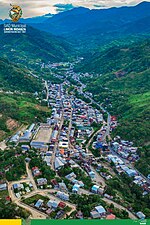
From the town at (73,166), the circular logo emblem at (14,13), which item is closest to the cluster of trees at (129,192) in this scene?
the town at (73,166)

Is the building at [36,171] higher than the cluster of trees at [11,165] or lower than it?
lower

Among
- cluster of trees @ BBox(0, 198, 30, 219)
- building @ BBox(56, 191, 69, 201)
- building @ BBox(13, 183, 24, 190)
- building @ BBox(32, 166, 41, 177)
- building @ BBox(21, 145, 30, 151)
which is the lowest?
building @ BBox(21, 145, 30, 151)

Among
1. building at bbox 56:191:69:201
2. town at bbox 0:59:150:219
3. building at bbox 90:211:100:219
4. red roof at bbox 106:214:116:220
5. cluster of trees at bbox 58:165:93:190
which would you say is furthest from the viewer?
cluster of trees at bbox 58:165:93:190

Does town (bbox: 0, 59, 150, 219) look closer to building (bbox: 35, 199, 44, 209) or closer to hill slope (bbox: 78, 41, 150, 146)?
building (bbox: 35, 199, 44, 209)

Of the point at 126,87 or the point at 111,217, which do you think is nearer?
the point at 111,217

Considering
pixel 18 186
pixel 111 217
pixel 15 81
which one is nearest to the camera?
pixel 111 217

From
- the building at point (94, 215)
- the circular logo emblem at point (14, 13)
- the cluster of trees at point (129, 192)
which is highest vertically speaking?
the circular logo emblem at point (14, 13)

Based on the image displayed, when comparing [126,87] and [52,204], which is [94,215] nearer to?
[52,204]

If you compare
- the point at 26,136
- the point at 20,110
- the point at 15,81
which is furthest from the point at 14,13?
the point at 15,81

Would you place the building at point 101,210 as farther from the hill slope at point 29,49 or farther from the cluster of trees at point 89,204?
the hill slope at point 29,49

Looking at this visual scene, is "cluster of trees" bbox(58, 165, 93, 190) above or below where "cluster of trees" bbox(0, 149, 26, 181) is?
below

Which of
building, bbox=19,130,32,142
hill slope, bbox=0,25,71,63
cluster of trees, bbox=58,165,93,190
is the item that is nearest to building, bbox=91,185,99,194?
cluster of trees, bbox=58,165,93,190
